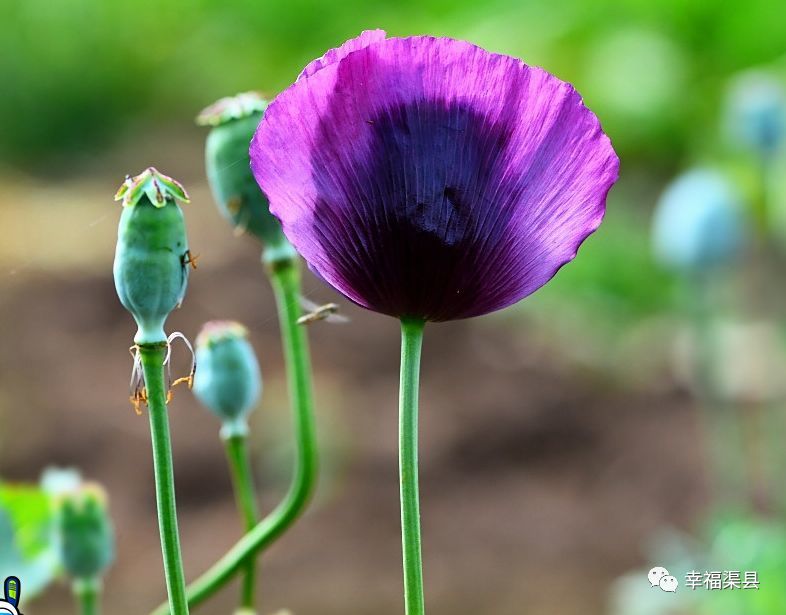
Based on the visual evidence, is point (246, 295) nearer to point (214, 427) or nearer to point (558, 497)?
point (214, 427)

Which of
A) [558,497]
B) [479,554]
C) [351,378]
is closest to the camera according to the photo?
[479,554]

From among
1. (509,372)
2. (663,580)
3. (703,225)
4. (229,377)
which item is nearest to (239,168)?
(229,377)

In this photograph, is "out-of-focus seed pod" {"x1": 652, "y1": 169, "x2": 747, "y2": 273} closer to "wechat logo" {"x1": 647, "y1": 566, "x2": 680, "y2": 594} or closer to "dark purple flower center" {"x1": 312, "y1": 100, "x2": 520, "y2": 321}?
"wechat logo" {"x1": 647, "y1": 566, "x2": 680, "y2": 594}

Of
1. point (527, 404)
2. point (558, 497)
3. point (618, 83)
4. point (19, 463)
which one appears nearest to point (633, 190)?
point (618, 83)

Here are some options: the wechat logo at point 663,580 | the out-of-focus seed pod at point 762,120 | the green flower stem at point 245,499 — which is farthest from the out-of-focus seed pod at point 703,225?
the green flower stem at point 245,499

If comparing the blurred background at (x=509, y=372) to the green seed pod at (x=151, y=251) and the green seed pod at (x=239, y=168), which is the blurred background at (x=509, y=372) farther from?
the green seed pod at (x=151, y=251)
